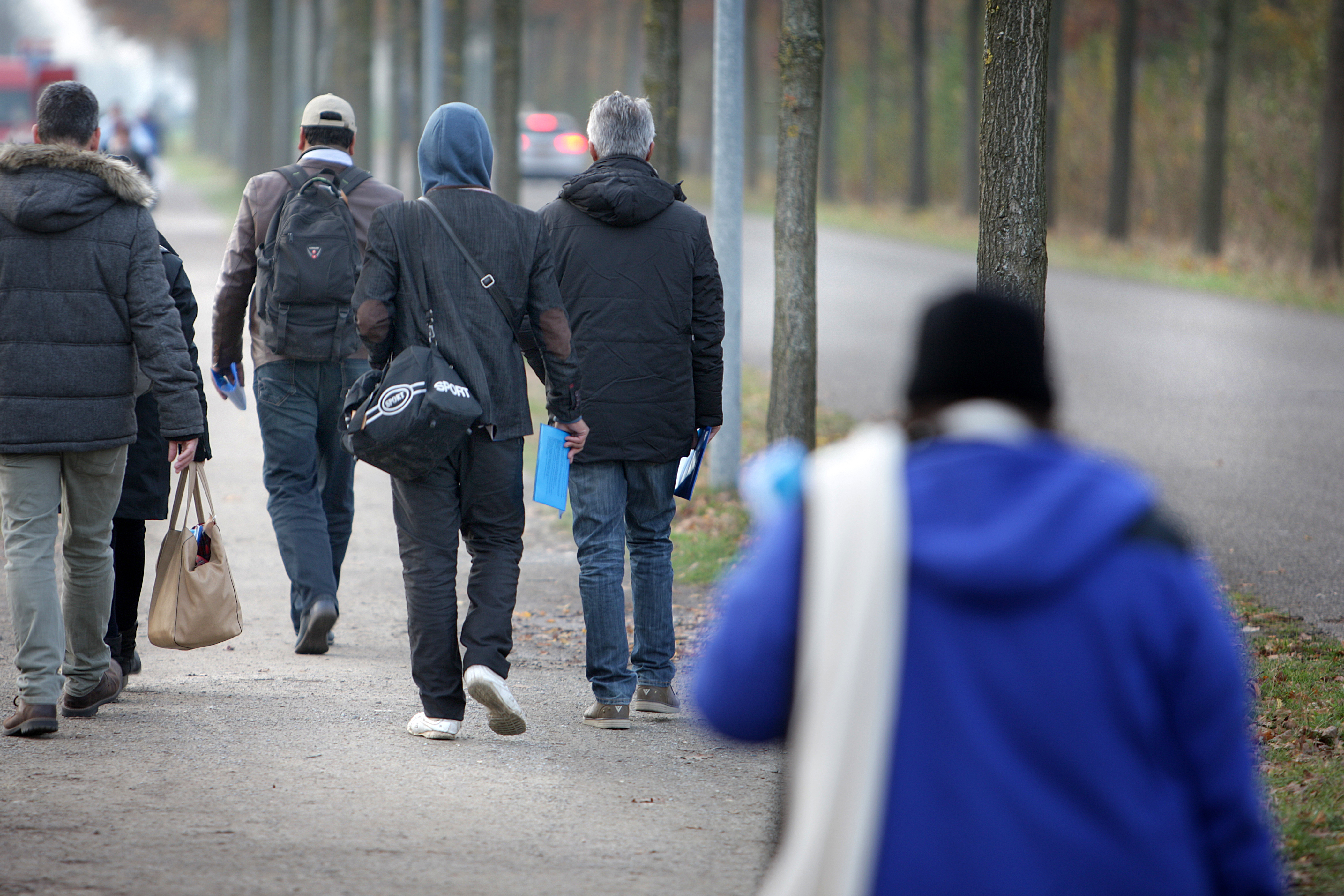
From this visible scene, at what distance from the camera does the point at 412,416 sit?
473cm

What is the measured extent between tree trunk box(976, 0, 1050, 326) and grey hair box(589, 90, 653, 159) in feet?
5.04

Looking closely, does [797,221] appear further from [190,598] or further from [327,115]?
[190,598]

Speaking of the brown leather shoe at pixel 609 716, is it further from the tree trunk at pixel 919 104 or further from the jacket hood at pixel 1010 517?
the tree trunk at pixel 919 104

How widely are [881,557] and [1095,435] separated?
1019cm

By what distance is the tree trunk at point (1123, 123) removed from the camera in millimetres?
25422

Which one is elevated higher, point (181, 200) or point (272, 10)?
point (272, 10)

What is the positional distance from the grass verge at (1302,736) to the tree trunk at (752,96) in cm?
3049

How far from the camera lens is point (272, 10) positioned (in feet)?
129

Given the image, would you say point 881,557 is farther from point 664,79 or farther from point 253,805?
point 664,79

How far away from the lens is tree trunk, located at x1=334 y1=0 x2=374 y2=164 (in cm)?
2639

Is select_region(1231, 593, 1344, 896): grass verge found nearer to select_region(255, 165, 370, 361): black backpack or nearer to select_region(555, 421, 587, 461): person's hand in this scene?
select_region(555, 421, 587, 461): person's hand

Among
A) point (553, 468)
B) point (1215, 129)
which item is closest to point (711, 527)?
point (553, 468)

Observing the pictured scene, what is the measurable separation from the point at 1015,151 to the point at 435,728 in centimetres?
312

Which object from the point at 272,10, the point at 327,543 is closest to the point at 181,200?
the point at 272,10
